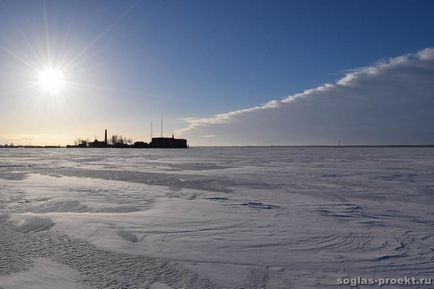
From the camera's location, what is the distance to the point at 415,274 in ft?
9.72

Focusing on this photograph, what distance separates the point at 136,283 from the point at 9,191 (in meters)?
7.18

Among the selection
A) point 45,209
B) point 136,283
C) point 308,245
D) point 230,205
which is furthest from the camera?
point 230,205

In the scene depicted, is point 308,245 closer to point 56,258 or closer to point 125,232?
point 125,232

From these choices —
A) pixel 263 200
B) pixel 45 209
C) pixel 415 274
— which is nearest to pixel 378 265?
pixel 415 274

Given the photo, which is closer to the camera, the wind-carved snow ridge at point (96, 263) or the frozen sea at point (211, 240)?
the wind-carved snow ridge at point (96, 263)

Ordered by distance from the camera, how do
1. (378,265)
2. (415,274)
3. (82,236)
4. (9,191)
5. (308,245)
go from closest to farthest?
(415,274)
(378,265)
(308,245)
(82,236)
(9,191)

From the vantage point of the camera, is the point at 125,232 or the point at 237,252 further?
the point at 125,232

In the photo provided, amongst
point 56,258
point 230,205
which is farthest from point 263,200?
point 56,258

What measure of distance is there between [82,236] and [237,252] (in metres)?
2.05

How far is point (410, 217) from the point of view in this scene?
17.3 ft

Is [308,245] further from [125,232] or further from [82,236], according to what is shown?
[82,236]

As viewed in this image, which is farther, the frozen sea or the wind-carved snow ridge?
the frozen sea

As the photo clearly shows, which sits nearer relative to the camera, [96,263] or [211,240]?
[96,263]

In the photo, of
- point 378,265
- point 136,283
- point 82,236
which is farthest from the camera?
point 82,236
